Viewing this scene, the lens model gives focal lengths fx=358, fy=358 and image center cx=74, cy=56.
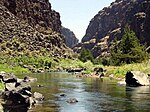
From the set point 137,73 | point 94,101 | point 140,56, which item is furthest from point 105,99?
point 140,56

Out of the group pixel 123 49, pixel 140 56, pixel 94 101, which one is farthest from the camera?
pixel 123 49

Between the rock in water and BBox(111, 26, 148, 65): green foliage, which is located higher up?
BBox(111, 26, 148, 65): green foliage

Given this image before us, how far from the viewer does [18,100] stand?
41656 mm

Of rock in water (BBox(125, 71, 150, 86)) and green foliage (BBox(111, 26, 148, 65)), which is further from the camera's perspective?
green foliage (BBox(111, 26, 148, 65))

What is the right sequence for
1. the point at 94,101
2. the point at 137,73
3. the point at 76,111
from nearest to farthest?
the point at 76,111
the point at 94,101
the point at 137,73

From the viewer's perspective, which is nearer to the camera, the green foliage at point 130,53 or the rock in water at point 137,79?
the rock in water at point 137,79

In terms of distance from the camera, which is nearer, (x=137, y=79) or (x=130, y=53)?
(x=137, y=79)

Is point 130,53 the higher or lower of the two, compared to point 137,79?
higher

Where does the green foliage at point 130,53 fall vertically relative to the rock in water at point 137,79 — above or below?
above

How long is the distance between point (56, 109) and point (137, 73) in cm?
3592

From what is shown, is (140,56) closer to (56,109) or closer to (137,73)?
(137,73)

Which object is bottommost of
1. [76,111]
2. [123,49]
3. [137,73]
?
[76,111]

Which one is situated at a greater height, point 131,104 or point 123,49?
point 123,49

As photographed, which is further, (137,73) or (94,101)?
(137,73)
